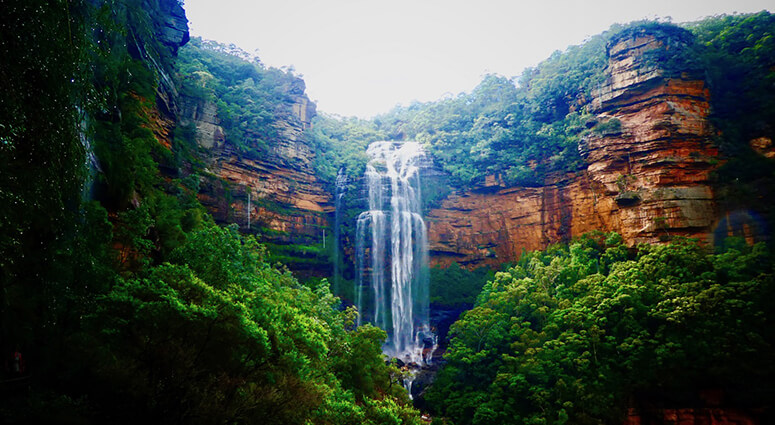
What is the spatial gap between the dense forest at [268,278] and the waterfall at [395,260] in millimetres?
1335

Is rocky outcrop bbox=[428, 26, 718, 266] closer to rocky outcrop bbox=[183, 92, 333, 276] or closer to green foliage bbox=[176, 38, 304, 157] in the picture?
rocky outcrop bbox=[183, 92, 333, 276]

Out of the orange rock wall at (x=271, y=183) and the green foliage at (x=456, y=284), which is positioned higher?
the orange rock wall at (x=271, y=183)

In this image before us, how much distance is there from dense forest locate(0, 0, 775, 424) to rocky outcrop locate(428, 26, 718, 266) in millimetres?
779

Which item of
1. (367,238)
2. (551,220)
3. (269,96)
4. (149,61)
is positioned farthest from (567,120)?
(149,61)

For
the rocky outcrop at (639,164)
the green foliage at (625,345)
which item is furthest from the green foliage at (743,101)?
the green foliage at (625,345)

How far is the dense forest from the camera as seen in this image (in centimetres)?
411

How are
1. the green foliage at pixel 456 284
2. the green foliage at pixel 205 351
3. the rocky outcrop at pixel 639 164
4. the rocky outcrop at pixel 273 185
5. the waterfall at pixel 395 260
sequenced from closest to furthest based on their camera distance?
1. the green foliage at pixel 205 351
2. the rocky outcrop at pixel 639 164
3. the rocky outcrop at pixel 273 185
4. the green foliage at pixel 456 284
5. the waterfall at pixel 395 260

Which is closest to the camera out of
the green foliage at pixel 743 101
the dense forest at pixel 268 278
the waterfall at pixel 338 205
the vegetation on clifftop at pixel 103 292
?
the vegetation on clifftop at pixel 103 292

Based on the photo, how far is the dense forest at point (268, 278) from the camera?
4109 millimetres

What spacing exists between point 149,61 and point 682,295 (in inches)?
759

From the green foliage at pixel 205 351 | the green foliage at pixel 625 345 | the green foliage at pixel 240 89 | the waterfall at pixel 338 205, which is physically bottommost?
the green foliage at pixel 625 345

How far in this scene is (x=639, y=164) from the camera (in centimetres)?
1764

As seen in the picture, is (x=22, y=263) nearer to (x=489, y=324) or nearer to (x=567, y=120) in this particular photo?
(x=489, y=324)

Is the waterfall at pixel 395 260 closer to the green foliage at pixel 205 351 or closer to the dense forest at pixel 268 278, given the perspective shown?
the dense forest at pixel 268 278
